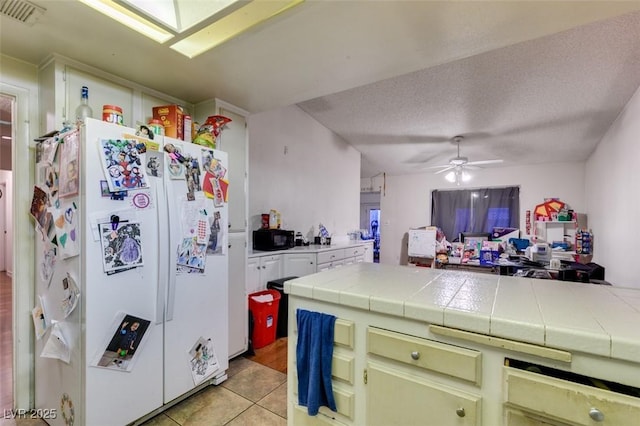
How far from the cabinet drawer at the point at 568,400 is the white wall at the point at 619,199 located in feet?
8.77

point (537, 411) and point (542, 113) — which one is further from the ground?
point (542, 113)

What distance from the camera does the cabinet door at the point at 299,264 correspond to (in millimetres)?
3557

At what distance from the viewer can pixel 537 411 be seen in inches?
36.0

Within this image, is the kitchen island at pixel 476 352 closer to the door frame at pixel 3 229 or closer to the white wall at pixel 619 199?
the white wall at pixel 619 199

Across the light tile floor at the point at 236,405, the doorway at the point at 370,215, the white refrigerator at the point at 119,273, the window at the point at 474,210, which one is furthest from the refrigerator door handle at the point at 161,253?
the doorway at the point at 370,215

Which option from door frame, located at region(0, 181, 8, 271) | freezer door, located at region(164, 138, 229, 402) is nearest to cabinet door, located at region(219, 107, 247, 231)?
freezer door, located at region(164, 138, 229, 402)

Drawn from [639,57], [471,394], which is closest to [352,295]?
[471,394]

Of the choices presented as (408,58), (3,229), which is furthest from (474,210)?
(3,229)

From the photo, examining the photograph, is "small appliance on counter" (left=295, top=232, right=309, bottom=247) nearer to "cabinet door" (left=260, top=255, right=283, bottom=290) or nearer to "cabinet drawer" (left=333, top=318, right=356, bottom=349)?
"cabinet door" (left=260, top=255, right=283, bottom=290)

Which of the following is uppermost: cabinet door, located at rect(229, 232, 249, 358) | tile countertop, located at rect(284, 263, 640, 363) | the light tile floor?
tile countertop, located at rect(284, 263, 640, 363)

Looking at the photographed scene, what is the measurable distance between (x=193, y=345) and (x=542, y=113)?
4.54 m

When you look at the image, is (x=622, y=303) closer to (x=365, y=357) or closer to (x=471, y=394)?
(x=471, y=394)

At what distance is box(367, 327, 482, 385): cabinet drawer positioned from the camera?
3.35 feet

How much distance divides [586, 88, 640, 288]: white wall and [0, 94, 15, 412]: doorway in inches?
197
